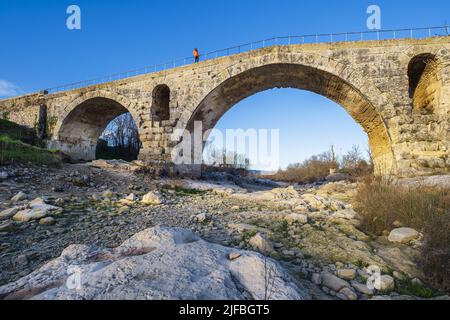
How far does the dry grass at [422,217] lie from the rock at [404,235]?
4.0 inches

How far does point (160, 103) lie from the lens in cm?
1212

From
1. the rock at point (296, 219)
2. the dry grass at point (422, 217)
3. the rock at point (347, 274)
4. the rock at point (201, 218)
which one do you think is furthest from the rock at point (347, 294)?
the rock at point (201, 218)

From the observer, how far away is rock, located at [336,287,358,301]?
1.95 metres

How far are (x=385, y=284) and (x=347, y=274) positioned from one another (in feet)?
0.95

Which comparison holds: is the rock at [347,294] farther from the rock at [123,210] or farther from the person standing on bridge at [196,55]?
the person standing on bridge at [196,55]

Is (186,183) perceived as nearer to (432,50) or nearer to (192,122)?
(192,122)

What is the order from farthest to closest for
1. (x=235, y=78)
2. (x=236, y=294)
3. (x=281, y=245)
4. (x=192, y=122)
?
(x=192, y=122) < (x=235, y=78) < (x=281, y=245) < (x=236, y=294)

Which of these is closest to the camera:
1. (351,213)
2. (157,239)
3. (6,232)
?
(157,239)

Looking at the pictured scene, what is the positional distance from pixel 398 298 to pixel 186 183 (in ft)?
24.5

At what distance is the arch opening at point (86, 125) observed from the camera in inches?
543

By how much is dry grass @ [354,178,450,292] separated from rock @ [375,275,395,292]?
384 mm

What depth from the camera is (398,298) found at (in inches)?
76.4

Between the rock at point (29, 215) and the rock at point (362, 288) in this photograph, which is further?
the rock at point (29, 215)

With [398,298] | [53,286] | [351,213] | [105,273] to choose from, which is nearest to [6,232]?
[53,286]
